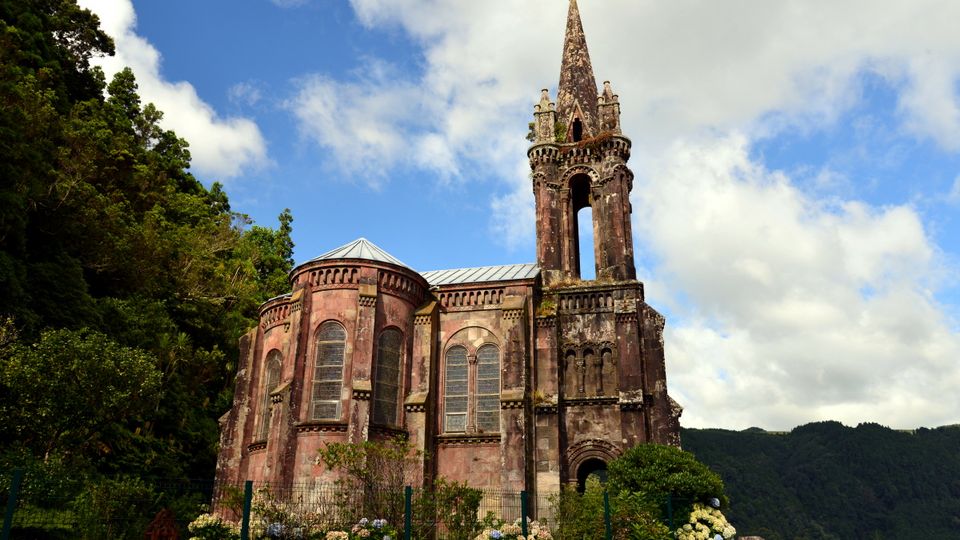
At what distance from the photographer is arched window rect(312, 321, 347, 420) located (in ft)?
78.3

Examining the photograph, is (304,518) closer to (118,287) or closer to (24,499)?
(24,499)

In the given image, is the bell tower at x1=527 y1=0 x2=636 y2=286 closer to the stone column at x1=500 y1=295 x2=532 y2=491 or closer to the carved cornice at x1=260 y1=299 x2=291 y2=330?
the stone column at x1=500 y1=295 x2=532 y2=491

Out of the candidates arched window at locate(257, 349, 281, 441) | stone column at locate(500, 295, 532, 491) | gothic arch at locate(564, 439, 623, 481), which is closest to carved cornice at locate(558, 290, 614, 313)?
stone column at locate(500, 295, 532, 491)

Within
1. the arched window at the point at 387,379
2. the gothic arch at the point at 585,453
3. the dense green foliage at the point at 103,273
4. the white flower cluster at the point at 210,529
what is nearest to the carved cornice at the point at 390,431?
the arched window at the point at 387,379

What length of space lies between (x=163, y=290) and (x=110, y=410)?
1271 centimetres

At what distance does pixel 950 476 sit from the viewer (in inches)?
4055

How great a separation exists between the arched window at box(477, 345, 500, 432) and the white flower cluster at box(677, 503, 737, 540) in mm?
8414

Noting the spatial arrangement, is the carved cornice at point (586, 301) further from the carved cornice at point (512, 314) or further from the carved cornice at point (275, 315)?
the carved cornice at point (275, 315)

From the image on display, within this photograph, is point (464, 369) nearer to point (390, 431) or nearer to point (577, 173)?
point (390, 431)

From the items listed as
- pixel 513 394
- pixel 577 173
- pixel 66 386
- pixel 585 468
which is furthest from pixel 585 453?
pixel 66 386

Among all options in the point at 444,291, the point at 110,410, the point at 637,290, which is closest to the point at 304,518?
the point at 110,410

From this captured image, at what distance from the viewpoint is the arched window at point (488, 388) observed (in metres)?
25.9

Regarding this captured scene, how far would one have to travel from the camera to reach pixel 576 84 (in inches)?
1331

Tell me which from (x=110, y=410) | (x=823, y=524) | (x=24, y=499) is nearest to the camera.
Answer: (x=24, y=499)
